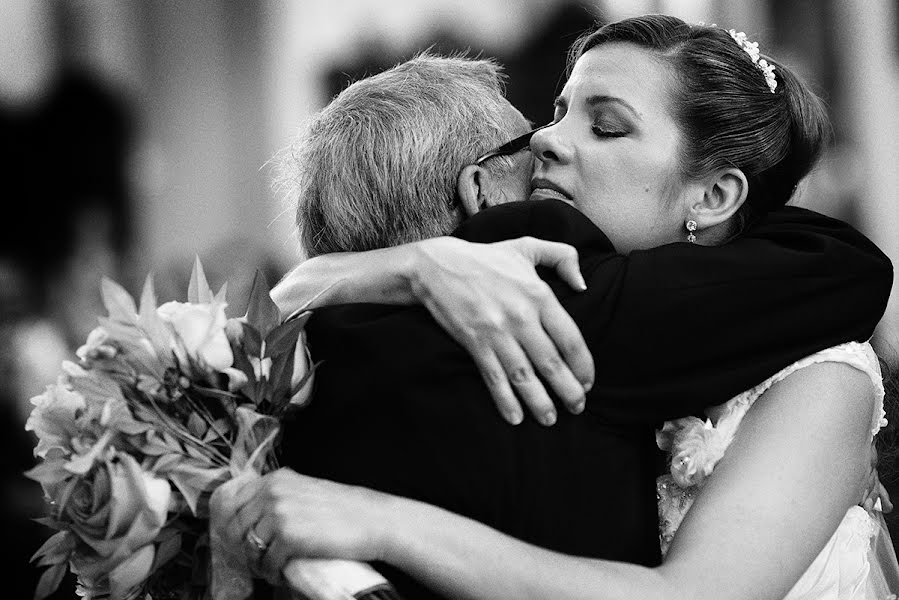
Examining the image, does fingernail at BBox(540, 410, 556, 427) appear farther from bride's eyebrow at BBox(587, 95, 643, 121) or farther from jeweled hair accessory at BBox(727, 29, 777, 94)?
jeweled hair accessory at BBox(727, 29, 777, 94)

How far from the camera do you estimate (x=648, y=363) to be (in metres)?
1.62

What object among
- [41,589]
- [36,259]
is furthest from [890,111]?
[41,589]

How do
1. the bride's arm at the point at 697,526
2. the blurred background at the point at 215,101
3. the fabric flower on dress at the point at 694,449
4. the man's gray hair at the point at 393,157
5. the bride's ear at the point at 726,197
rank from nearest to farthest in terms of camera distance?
the bride's arm at the point at 697,526 → the fabric flower on dress at the point at 694,449 → the man's gray hair at the point at 393,157 → the bride's ear at the point at 726,197 → the blurred background at the point at 215,101

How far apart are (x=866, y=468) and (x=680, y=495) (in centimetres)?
31

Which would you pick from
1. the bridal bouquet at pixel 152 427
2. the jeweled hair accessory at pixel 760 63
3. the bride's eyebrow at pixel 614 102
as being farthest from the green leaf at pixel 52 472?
the jeweled hair accessory at pixel 760 63

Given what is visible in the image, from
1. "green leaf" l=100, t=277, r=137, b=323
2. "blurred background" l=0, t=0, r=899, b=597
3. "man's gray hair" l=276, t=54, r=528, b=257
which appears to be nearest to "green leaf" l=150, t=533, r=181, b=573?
"green leaf" l=100, t=277, r=137, b=323

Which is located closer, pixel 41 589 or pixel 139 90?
pixel 41 589

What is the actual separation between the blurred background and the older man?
128 inches

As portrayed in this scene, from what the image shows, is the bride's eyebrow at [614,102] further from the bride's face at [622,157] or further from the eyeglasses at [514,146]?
the eyeglasses at [514,146]

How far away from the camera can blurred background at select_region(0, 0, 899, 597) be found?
5.52m

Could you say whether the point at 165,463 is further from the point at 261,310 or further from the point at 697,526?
the point at 697,526

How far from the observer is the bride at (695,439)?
1509 mm

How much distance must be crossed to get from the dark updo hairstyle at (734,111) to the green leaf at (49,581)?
1.35 m

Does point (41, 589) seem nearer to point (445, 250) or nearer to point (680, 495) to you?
point (445, 250)
